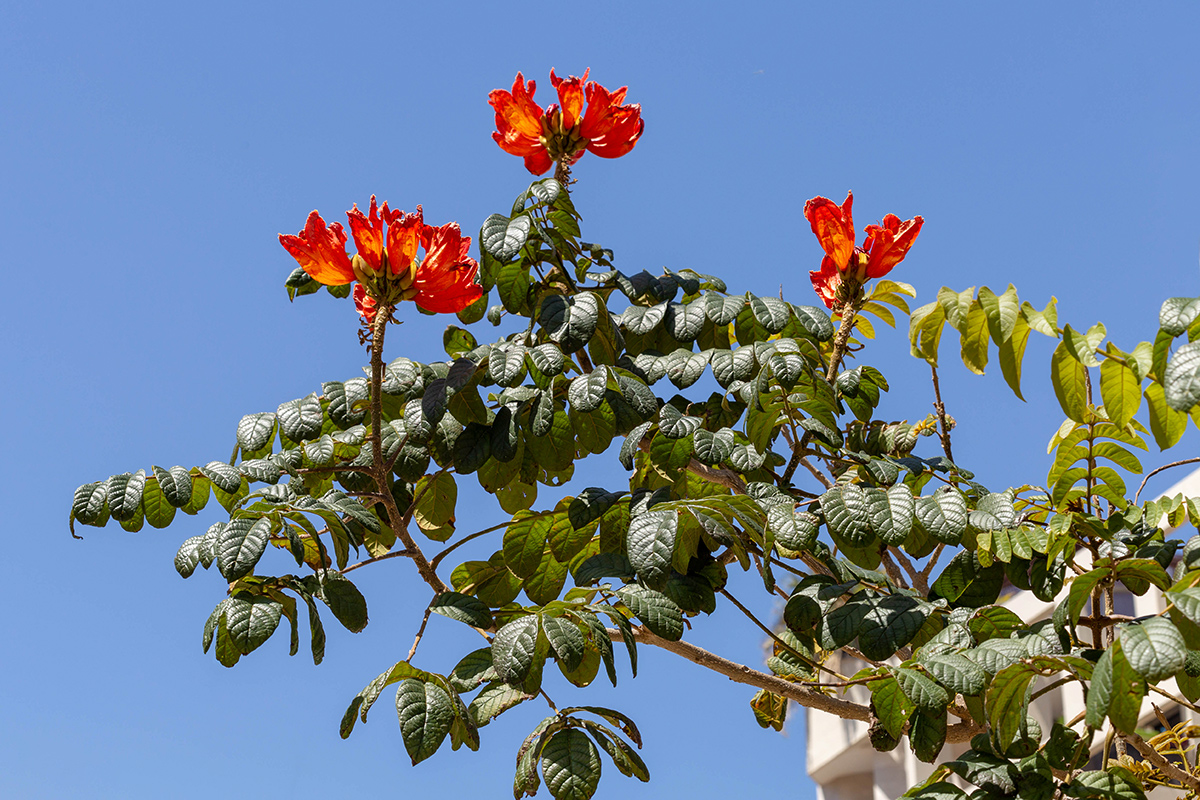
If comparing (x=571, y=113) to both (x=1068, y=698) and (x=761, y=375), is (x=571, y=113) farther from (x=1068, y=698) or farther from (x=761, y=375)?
(x=1068, y=698)

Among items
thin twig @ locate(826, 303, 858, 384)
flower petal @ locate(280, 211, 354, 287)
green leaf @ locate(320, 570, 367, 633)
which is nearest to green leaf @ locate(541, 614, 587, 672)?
green leaf @ locate(320, 570, 367, 633)

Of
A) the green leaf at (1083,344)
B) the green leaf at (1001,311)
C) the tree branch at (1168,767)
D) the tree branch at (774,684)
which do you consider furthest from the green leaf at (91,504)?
the tree branch at (1168,767)

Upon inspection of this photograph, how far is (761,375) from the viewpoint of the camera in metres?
2.15

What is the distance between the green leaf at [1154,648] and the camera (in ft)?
4.75

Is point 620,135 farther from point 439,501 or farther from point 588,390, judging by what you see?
point 439,501

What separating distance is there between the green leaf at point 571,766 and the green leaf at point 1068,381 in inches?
40.9

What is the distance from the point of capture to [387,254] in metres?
2.09

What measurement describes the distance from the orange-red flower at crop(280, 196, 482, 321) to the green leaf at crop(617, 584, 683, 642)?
2.33 feet

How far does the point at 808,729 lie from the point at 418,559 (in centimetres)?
1488

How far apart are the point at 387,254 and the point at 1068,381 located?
4.19ft

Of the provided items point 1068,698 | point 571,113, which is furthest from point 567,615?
point 1068,698

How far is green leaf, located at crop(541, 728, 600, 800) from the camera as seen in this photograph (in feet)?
5.85

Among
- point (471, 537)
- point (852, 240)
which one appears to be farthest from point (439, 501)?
point (852, 240)

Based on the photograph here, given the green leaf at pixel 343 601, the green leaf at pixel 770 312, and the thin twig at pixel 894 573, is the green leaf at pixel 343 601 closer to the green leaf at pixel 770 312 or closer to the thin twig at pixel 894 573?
the green leaf at pixel 770 312
